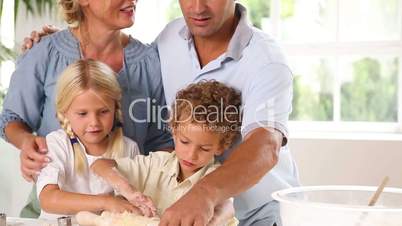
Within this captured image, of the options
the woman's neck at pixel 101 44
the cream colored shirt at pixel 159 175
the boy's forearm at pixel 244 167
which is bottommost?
the cream colored shirt at pixel 159 175

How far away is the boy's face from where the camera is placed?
43.8 inches

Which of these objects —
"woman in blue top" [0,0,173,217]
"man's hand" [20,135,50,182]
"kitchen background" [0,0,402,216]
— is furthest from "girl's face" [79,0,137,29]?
"kitchen background" [0,0,402,216]

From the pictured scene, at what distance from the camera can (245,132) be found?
1.11m

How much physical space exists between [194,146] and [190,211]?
0.22 metres

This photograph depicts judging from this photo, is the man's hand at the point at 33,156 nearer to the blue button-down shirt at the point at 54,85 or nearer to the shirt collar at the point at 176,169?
the blue button-down shirt at the point at 54,85

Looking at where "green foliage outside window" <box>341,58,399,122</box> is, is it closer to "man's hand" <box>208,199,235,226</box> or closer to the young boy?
the young boy

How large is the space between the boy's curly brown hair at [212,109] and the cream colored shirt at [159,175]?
2.3 inches

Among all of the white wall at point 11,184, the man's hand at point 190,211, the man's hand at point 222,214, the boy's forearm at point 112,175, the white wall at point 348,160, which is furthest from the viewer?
the white wall at point 348,160

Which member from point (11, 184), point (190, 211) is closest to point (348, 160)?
point (11, 184)

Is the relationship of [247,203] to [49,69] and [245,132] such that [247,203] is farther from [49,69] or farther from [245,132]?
[49,69]

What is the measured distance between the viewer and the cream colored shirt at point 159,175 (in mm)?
1129

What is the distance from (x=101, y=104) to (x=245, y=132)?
26 centimetres

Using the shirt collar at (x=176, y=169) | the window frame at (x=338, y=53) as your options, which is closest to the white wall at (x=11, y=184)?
the shirt collar at (x=176, y=169)

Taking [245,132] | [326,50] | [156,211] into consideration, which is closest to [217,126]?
[245,132]
